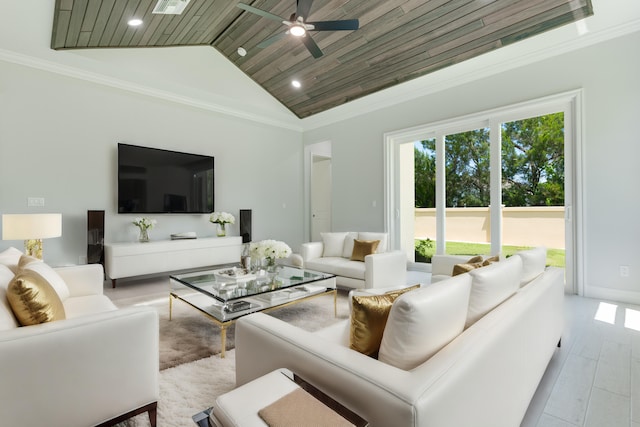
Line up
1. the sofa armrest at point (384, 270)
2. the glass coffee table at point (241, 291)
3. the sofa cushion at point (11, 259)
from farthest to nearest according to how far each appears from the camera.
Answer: the sofa armrest at point (384, 270) → the glass coffee table at point (241, 291) → the sofa cushion at point (11, 259)

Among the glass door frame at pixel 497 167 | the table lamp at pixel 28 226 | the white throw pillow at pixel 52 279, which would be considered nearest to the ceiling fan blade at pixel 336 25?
the glass door frame at pixel 497 167

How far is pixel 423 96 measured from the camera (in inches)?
189

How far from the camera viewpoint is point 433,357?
95 centimetres

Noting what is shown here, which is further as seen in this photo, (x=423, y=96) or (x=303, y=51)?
(x=423, y=96)

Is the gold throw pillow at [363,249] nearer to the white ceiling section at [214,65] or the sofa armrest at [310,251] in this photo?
the sofa armrest at [310,251]

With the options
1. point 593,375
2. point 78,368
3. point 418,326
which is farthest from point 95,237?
point 593,375

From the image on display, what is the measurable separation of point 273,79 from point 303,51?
1.06 m

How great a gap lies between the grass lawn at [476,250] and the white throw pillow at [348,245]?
1.43m

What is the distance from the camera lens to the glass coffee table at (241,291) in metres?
2.25

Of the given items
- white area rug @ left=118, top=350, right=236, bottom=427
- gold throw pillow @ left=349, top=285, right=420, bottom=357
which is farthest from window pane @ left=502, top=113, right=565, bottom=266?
white area rug @ left=118, top=350, right=236, bottom=427

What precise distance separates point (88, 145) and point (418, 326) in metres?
4.85

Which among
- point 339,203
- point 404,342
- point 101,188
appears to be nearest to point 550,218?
point 339,203

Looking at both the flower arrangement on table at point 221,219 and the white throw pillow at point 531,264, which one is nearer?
the white throw pillow at point 531,264

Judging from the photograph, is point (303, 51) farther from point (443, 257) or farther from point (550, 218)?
point (550, 218)
